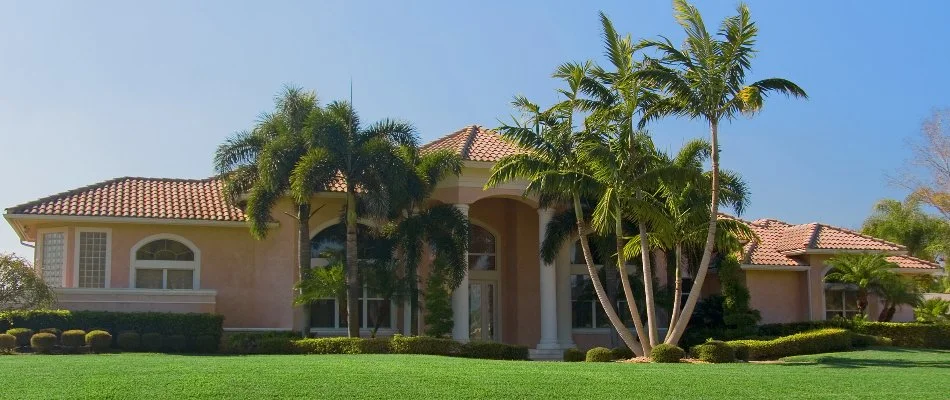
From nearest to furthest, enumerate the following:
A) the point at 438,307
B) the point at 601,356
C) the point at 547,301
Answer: the point at 601,356 → the point at 438,307 → the point at 547,301

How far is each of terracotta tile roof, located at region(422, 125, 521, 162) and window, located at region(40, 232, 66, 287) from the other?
35.7 feet

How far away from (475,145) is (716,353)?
10.4 m

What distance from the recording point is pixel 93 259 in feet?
94.6

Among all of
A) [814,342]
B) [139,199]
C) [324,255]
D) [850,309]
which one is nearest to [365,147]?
[324,255]

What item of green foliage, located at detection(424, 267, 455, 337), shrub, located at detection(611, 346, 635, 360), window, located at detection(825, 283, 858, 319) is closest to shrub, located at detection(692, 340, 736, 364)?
shrub, located at detection(611, 346, 635, 360)

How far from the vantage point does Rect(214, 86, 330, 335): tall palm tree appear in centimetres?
2691

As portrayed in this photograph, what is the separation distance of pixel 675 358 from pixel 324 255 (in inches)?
420

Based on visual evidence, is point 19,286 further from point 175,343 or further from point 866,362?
point 866,362

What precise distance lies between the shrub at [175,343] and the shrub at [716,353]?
13.2m

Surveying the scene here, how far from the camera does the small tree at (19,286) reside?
26.2 meters

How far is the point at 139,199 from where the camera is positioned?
98.8 ft

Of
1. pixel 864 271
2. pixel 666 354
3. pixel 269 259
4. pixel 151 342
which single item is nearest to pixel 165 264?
pixel 269 259

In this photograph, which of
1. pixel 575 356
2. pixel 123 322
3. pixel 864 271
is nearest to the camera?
pixel 123 322

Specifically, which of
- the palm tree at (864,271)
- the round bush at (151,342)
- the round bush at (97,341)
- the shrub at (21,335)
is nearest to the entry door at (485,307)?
the round bush at (151,342)
